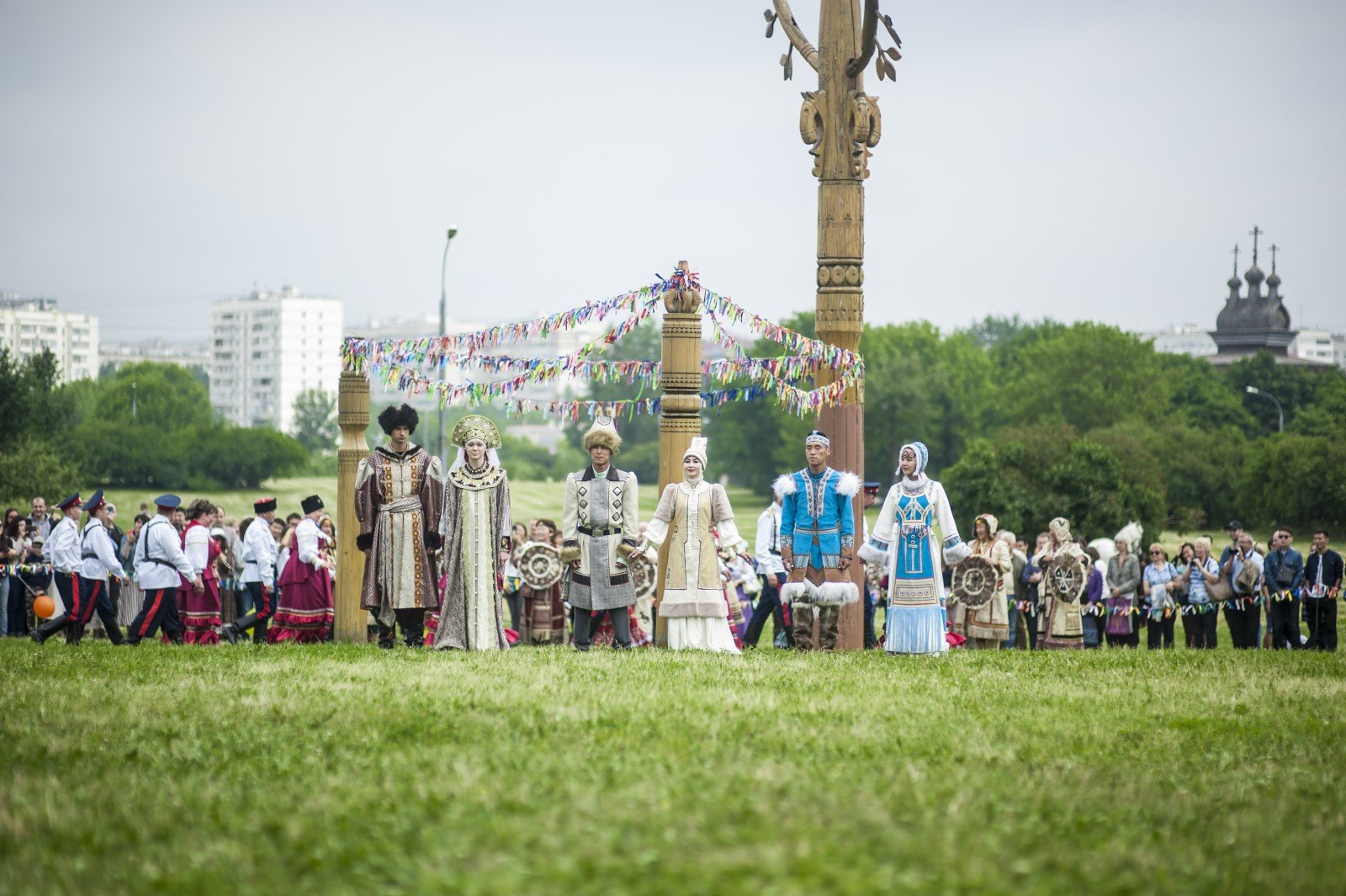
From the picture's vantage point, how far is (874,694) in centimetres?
1100

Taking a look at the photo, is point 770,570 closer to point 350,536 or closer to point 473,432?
point 473,432

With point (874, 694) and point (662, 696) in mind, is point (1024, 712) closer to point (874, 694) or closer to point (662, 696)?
point (874, 694)

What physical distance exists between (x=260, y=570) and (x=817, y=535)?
844 cm

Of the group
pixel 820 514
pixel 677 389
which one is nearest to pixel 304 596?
pixel 677 389

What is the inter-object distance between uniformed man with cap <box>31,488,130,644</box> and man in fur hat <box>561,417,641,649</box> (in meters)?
4.86

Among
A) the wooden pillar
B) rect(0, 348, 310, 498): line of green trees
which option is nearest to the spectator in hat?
the wooden pillar

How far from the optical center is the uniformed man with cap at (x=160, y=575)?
641 inches

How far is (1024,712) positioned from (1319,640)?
453 inches

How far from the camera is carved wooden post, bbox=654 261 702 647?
49.2ft

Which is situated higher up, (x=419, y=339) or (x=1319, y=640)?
(x=419, y=339)

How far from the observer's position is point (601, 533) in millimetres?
14539

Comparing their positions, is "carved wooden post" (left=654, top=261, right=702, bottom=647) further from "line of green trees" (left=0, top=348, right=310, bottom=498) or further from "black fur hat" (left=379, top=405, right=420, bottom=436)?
"line of green trees" (left=0, top=348, right=310, bottom=498)

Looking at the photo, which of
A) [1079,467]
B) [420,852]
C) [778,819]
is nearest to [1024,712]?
[778,819]

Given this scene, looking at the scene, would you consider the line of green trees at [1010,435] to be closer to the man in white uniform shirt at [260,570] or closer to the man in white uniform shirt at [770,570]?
the man in white uniform shirt at [260,570]
